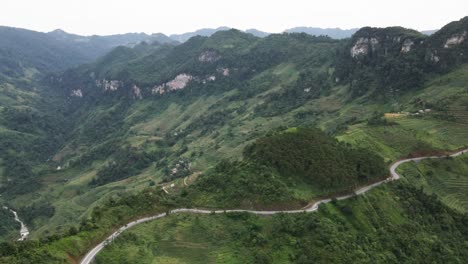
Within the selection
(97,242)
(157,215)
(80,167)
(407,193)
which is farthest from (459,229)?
(80,167)

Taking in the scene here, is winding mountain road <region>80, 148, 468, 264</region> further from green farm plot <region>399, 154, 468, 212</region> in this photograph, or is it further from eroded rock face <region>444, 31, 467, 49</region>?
eroded rock face <region>444, 31, 467, 49</region>

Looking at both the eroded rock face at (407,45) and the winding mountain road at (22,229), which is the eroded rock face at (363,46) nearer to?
the eroded rock face at (407,45)

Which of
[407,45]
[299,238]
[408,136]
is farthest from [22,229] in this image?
[407,45]

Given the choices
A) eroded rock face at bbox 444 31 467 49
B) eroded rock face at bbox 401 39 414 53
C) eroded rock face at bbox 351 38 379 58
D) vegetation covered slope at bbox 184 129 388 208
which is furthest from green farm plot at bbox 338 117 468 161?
eroded rock face at bbox 351 38 379 58

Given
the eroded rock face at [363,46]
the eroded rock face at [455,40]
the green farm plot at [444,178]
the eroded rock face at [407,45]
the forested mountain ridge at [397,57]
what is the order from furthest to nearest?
the eroded rock face at [363,46], the eroded rock face at [407,45], the forested mountain ridge at [397,57], the eroded rock face at [455,40], the green farm plot at [444,178]

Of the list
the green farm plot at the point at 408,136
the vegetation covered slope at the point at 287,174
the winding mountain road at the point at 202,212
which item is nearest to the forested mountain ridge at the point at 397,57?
the green farm plot at the point at 408,136

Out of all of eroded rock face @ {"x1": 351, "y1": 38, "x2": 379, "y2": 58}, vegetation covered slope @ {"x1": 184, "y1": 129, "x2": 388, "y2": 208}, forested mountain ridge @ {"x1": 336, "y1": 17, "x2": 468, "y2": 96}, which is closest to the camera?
vegetation covered slope @ {"x1": 184, "y1": 129, "x2": 388, "y2": 208}

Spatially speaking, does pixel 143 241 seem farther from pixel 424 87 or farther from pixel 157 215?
pixel 424 87
